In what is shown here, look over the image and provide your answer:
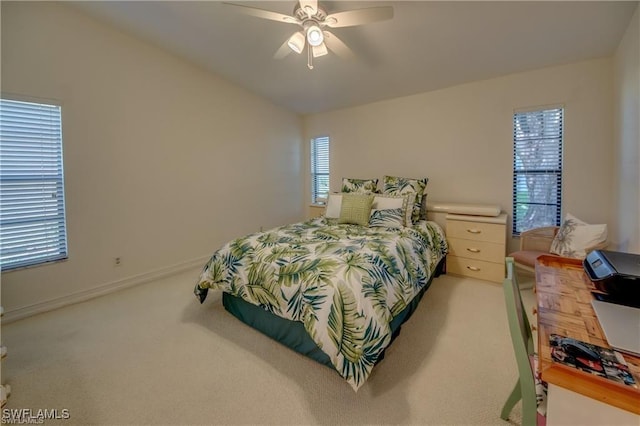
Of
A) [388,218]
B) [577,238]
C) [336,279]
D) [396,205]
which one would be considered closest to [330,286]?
[336,279]

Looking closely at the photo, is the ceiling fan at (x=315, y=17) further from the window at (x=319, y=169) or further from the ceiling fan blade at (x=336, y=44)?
the window at (x=319, y=169)

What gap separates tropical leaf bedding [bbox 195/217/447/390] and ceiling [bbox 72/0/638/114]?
6.29 feet

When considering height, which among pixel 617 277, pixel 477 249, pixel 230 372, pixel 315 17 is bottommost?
pixel 230 372

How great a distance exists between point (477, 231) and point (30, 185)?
179 inches

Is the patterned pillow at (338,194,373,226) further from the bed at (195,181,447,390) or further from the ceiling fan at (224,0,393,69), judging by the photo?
the ceiling fan at (224,0,393,69)

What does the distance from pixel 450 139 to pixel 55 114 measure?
443 cm

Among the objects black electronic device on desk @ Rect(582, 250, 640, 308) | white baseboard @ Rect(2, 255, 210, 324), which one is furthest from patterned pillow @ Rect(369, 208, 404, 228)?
white baseboard @ Rect(2, 255, 210, 324)

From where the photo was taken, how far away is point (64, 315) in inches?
98.3

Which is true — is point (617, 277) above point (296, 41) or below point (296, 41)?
below

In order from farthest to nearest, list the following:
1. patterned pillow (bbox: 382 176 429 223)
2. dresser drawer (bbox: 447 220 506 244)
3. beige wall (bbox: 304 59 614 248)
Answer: patterned pillow (bbox: 382 176 429 223), dresser drawer (bbox: 447 220 506 244), beige wall (bbox: 304 59 614 248)

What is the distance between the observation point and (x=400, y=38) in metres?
2.65

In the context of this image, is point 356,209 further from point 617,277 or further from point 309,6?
point 617,277

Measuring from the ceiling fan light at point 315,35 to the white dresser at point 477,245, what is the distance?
240 centimetres

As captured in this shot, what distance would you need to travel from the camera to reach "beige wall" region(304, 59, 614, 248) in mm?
2730
